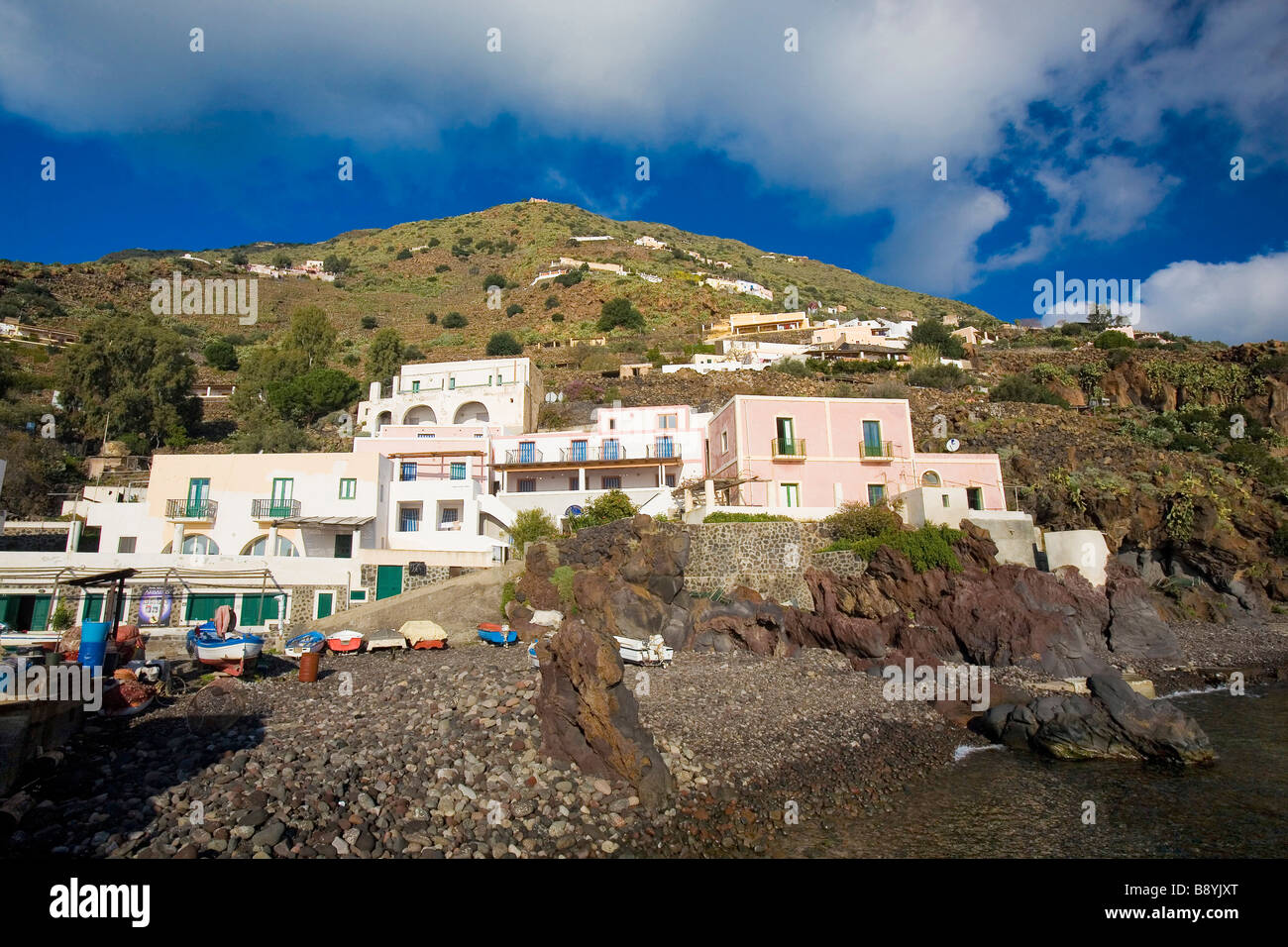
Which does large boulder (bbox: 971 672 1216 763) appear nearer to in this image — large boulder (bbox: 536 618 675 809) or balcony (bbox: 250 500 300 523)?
large boulder (bbox: 536 618 675 809)

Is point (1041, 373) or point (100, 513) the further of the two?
point (1041, 373)

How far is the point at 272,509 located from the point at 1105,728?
3128 cm

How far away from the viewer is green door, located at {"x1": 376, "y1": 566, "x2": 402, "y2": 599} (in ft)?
94.2

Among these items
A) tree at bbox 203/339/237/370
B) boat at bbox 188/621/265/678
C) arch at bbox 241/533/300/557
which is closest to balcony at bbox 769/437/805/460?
arch at bbox 241/533/300/557

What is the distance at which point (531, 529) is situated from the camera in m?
31.3

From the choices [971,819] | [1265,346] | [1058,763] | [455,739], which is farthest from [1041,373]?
[455,739]

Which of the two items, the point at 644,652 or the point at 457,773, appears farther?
the point at 644,652

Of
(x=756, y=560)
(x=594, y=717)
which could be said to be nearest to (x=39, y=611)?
(x=594, y=717)

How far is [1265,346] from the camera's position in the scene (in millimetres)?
51094

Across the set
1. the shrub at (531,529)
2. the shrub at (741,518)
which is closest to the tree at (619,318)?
the shrub at (531,529)

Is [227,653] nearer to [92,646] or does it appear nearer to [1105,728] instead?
[92,646]
